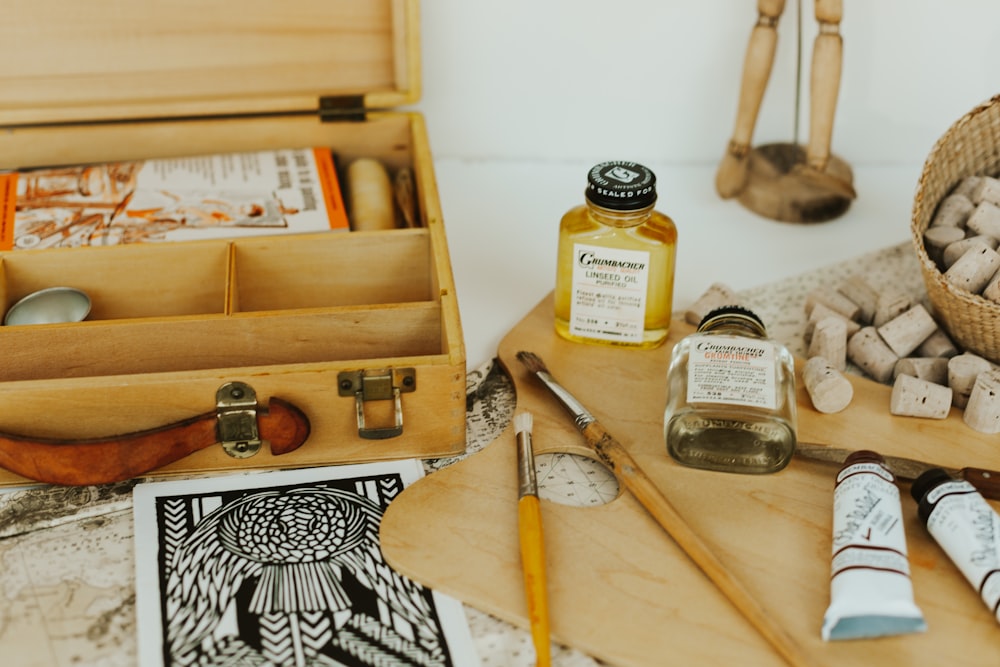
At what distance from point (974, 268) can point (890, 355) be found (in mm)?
121

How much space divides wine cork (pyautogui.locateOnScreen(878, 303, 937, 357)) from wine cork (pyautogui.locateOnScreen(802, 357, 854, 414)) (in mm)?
104

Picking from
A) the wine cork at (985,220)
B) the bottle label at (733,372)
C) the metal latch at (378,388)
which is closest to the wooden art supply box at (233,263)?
the metal latch at (378,388)

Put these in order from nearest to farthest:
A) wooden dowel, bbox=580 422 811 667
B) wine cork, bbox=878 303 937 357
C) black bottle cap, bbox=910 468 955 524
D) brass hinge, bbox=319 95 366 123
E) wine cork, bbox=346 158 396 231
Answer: wooden dowel, bbox=580 422 811 667 < black bottle cap, bbox=910 468 955 524 < wine cork, bbox=878 303 937 357 < wine cork, bbox=346 158 396 231 < brass hinge, bbox=319 95 366 123

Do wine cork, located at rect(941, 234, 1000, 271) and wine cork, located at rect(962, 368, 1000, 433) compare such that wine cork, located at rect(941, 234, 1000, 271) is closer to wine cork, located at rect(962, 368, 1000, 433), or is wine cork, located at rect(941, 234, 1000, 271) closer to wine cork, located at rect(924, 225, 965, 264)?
wine cork, located at rect(924, 225, 965, 264)

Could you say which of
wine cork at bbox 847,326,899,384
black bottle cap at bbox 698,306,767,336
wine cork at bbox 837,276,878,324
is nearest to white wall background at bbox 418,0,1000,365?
wine cork at bbox 837,276,878,324

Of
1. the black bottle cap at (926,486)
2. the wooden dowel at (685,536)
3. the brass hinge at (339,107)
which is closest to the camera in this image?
the wooden dowel at (685,536)

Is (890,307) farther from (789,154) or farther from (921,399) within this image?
(789,154)

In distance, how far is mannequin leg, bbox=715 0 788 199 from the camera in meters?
1.25

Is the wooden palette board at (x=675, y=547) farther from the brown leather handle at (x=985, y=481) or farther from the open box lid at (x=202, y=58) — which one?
the open box lid at (x=202, y=58)

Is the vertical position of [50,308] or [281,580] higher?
[50,308]

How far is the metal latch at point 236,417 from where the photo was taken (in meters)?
0.85

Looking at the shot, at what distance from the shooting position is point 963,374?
0.96 metres

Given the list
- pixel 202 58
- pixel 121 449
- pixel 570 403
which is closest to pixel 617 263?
pixel 570 403

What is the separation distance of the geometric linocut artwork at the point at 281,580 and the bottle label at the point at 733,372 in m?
0.27
